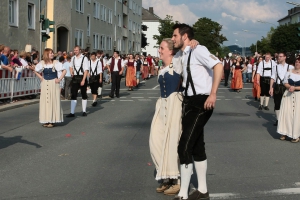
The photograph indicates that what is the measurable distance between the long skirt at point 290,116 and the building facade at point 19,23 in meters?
19.8

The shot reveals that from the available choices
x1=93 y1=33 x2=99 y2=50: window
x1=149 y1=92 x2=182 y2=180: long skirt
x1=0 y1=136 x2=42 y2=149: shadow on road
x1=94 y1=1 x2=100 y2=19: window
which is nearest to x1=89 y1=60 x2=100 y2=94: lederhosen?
x1=0 y1=136 x2=42 y2=149: shadow on road

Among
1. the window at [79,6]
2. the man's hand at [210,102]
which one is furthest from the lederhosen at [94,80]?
the window at [79,6]

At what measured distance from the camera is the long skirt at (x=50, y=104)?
12.0m

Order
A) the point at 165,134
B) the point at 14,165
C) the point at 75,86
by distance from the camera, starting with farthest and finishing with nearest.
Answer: the point at 75,86 → the point at 14,165 → the point at 165,134

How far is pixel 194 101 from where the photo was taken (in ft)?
18.0

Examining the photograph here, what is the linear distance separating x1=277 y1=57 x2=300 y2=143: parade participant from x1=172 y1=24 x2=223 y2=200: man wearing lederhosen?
5095 millimetres

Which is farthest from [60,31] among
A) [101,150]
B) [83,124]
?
[101,150]

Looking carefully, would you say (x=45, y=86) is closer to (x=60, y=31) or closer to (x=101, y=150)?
(x=101, y=150)

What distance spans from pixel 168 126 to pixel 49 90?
6936 millimetres

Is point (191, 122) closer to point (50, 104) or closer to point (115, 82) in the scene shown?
point (50, 104)

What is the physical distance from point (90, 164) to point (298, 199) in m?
3.22

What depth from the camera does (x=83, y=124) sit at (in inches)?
504

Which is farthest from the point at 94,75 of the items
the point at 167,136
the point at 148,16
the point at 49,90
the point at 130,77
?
the point at 148,16

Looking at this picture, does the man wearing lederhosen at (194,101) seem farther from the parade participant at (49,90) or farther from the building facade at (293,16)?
the building facade at (293,16)
